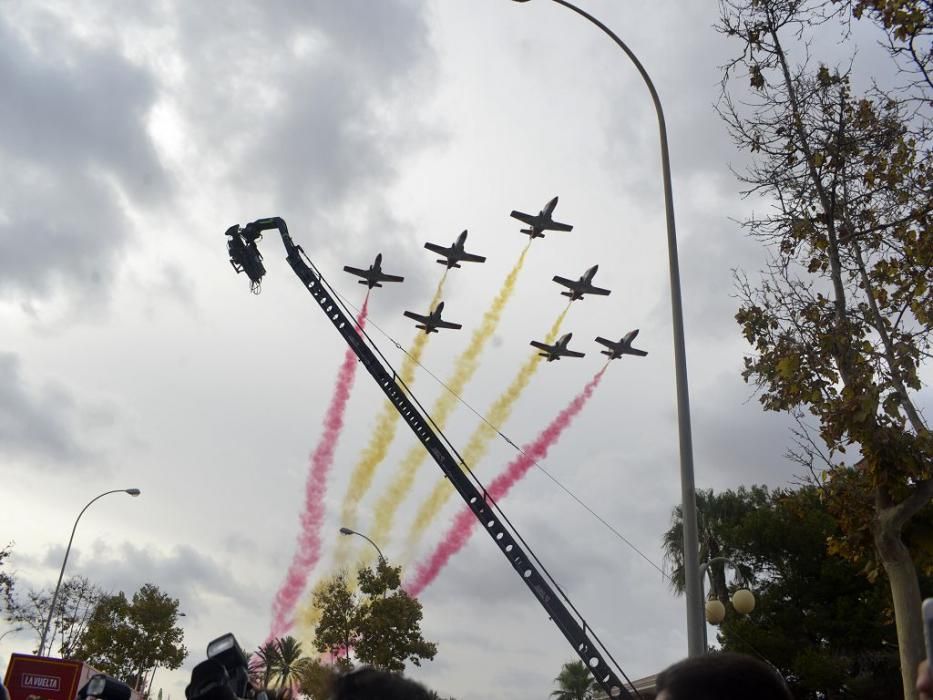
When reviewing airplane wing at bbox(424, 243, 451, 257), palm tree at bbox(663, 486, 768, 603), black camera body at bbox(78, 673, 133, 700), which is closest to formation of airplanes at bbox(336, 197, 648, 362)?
airplane wing at bbox(424, 243, 451, 257)

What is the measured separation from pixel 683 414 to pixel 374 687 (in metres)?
9.21

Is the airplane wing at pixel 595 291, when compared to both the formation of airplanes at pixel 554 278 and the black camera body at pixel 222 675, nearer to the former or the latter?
the formation of airplanes at pixel 554 278

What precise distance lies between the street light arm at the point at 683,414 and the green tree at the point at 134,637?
42.4 m

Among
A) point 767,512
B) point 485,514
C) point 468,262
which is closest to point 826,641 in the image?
point 767,512

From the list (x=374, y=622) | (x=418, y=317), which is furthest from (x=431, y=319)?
(x=374, y=622)

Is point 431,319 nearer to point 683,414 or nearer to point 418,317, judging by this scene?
point 418,317

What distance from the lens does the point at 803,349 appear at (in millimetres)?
13039

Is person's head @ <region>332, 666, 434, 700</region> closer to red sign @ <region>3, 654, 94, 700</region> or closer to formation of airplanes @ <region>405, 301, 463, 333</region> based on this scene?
red sign @ <region>3, 654, 94, 700</region>

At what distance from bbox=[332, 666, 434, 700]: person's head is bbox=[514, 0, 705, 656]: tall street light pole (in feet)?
22.7

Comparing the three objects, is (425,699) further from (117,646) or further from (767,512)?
(117,646)

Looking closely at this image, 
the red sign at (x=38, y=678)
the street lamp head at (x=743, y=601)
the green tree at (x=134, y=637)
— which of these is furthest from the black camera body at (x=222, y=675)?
the green tree at (x=134, y=637)

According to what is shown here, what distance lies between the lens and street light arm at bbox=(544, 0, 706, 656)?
1005 centimetres

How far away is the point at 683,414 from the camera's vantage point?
11.4 m

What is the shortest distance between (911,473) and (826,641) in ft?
91.9
